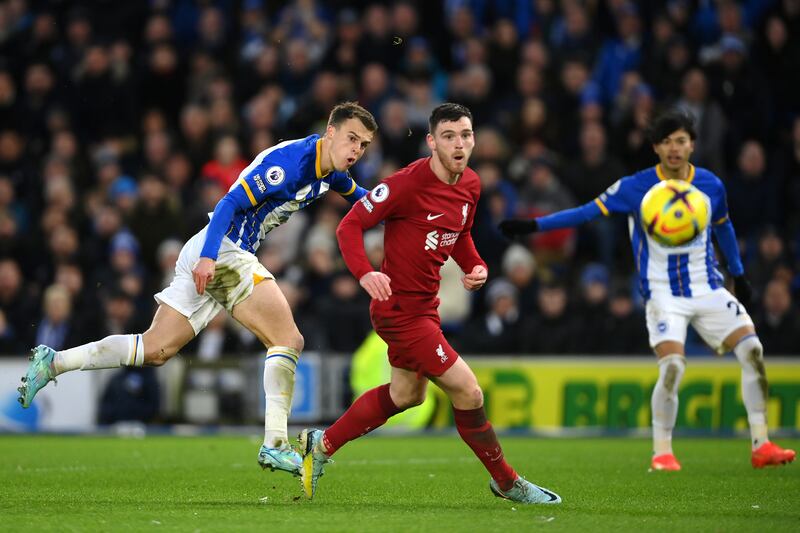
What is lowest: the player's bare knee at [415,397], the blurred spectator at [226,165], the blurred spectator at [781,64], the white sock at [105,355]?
the player's bare knee at [415,397]

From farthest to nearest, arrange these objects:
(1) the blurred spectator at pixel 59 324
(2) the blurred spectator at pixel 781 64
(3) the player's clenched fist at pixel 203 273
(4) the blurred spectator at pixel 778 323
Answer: (2) the blurred spectator at pixel 781 64 < (1) the blurred spectator at pixel 59 324 < (4) the blurred spectator at pixel 778 323 < (3) the player's clenched fist at pixel 203 273

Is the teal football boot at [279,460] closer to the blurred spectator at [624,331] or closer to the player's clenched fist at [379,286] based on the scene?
the player's clenched fist at [379,286]

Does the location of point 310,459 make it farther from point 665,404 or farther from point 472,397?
point 665,404

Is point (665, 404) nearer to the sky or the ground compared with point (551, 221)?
nearer to the ground

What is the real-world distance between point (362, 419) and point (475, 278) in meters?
1.02

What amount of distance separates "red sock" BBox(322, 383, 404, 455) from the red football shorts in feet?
0.83

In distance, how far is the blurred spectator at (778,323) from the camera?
14406mm

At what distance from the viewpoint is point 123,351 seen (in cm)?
830

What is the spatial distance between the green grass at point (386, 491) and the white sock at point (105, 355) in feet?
2.49

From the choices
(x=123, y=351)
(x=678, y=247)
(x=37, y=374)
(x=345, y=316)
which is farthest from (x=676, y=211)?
(x=345, y=316)

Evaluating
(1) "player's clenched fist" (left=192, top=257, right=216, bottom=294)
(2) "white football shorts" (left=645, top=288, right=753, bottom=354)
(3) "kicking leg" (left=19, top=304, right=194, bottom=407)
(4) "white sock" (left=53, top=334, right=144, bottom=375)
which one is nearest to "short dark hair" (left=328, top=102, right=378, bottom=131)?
(1) "player's clenched fist" (left=192, top=257, right=216, bottom=294)

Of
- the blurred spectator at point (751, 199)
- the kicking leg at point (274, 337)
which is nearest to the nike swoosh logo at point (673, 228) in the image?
the kicking leg at point (274, 337)

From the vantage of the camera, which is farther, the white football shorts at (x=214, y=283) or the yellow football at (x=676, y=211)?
the yellow football at (x=676, y=211)

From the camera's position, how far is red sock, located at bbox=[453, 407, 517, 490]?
24.6 feet
